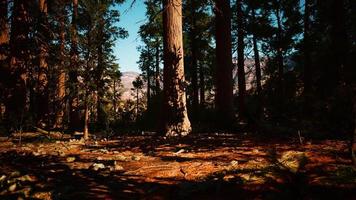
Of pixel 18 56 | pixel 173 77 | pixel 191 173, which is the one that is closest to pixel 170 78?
pixel 173 77

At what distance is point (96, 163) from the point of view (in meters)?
5.34

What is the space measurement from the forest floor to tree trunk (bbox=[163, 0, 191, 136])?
7.20ft

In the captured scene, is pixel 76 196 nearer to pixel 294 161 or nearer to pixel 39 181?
pixel 39 181

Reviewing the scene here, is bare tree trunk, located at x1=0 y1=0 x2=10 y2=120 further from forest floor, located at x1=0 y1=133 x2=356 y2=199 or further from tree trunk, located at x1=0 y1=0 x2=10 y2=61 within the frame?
forest floor, located at x1=0 y1=133 x2=356 y2=199

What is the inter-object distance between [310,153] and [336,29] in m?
7.77

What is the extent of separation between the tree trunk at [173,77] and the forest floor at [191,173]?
7.20ft

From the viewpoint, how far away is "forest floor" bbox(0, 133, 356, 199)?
352cm

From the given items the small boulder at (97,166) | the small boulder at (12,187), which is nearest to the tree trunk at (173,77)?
the small boulder at (97,166)

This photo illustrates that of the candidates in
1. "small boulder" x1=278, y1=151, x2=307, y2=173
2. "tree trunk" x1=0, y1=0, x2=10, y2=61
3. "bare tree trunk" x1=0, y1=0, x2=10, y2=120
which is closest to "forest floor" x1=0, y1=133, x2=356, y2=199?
"small boulder" x1=278, y1=151, x2=307, y2=173

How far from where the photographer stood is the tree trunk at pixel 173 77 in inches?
343

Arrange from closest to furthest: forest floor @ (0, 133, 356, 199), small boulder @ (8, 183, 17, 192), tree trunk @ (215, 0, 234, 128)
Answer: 1. forest floor @ (0, 133, 356, 199)
2. small boulder @ (8, 183, 17, 192)
3. tree trunk @ (215, 0, 234, 128)

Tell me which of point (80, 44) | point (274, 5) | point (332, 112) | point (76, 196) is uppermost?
point (274, 5)

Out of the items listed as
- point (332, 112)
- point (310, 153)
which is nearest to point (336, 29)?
point (332, 112)

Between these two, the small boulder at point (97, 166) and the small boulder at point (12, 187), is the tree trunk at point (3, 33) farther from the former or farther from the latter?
the small boulder at point (12, 187)
